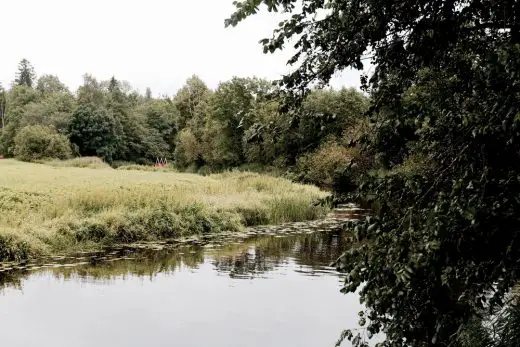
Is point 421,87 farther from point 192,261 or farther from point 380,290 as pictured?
point 192,261

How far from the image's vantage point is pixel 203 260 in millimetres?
14906

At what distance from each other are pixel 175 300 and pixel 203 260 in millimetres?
3869

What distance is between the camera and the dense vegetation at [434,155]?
3.28 meters

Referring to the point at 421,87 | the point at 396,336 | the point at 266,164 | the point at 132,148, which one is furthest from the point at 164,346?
the point at 132,148

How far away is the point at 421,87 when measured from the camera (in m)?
4.64

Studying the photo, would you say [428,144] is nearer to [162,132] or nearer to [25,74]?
[162,132]

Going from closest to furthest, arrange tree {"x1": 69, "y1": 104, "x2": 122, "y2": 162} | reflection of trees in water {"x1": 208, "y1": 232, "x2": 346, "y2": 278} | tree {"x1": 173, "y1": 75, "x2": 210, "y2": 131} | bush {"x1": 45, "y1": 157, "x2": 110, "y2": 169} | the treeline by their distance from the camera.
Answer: reflection of trees in water {"x1": 208, "y1": 232, "x2": 346, "y2": 278}, the treeline, bush {"x1": 45, "y1": 157, "x2": 110, "y2": 169}, tree {"x1": 69, "y1": 104, "x2": 122, "y2": 162}, tree {"x1": 173, "y1": 75, "x2": 210, "y2": 131}

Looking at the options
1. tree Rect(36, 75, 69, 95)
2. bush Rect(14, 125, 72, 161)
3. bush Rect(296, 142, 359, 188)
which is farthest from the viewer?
tree Rect(36, 75, 69, 95)

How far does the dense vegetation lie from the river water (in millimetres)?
5144

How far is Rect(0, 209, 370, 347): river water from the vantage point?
29.4ft

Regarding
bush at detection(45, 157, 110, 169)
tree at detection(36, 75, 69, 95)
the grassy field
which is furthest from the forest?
tree at detection(36, 75, 69, 95)

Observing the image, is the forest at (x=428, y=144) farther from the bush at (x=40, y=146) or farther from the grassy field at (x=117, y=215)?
the bush at (x=40, y=146)

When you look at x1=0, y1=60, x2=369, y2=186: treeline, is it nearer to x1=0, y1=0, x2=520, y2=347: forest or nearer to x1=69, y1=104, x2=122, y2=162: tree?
x1=69, y1=104, x2=122, y2=162: tree

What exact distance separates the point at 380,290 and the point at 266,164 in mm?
53523
